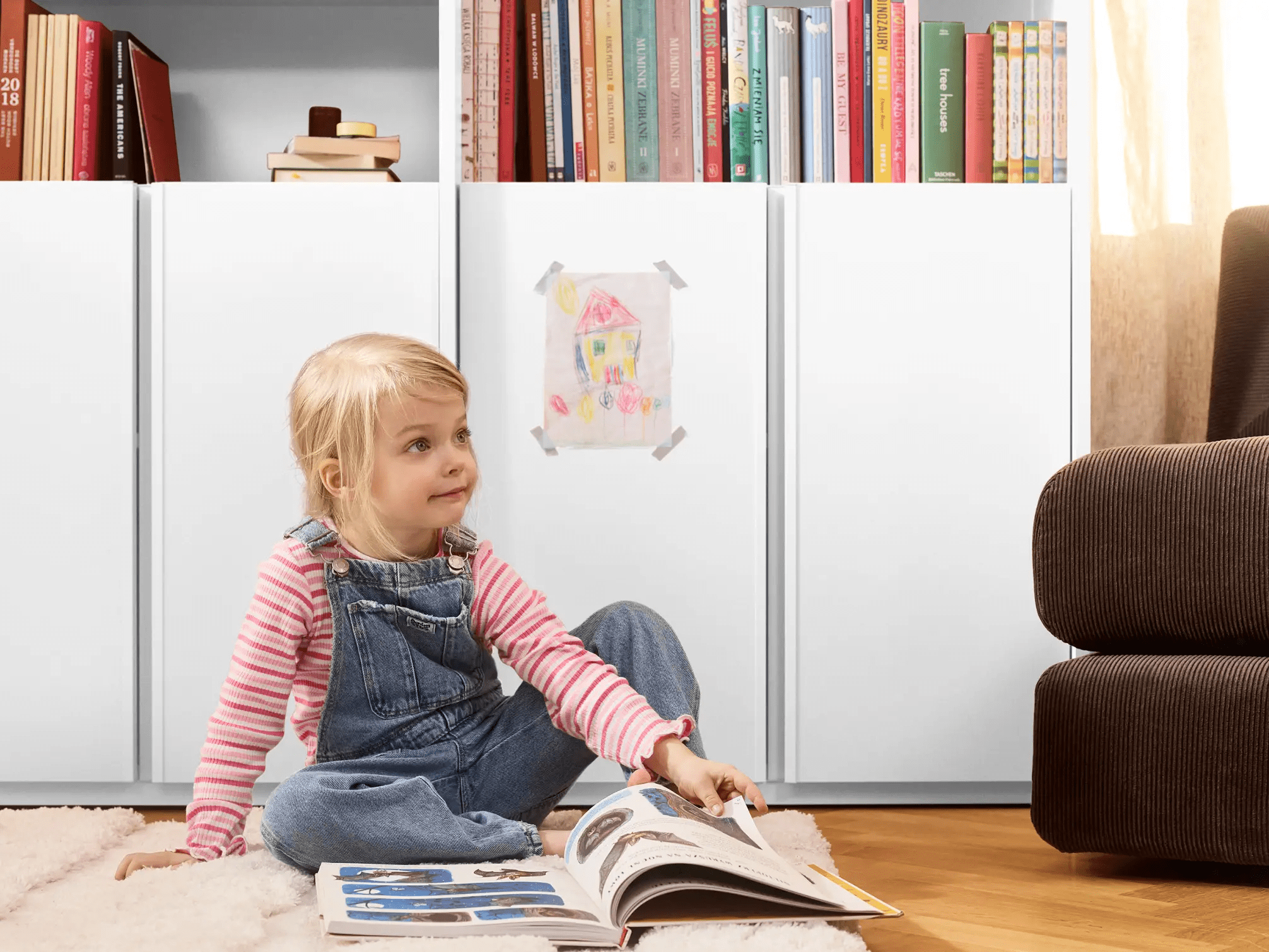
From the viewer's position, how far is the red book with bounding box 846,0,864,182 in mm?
1651

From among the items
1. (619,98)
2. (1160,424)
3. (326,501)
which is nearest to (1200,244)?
(1160,424)

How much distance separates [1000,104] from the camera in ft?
5.42

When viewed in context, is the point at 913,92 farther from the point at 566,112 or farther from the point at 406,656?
the point at 406,656

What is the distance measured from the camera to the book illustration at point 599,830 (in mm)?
913

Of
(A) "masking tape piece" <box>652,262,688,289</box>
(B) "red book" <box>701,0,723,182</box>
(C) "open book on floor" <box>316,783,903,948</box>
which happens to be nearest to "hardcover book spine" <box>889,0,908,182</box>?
(B) "red book" <box>701,0,723,182</box>

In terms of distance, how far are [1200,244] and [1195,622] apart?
1027 mm

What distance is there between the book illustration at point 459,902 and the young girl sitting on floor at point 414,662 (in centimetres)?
14

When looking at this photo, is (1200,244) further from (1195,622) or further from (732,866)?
(732,866)

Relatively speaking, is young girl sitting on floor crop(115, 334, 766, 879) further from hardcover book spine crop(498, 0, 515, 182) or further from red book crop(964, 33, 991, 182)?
red book crop(964, 33, 991, 182)

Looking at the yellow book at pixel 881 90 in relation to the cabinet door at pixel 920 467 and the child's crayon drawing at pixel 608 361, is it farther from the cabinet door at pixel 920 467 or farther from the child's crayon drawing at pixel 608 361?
the child's crayon drawing at pixel 608 361

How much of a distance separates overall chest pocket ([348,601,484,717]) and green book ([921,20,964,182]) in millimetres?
972

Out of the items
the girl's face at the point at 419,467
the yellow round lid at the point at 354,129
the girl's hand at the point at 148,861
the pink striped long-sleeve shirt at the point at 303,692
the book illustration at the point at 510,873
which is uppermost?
the yellow round lid at the point at 354,129

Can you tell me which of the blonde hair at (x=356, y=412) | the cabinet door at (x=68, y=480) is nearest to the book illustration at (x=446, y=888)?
the blonde hair at (x=356, y=412)

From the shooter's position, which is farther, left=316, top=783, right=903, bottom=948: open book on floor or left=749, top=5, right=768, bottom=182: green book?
left=749, top=5, right=768, bottom=182: green book
